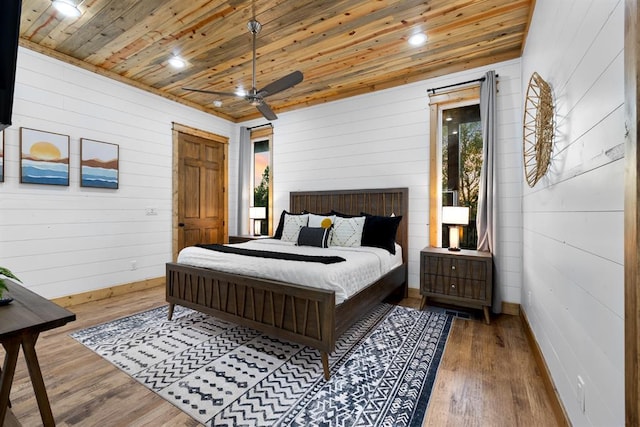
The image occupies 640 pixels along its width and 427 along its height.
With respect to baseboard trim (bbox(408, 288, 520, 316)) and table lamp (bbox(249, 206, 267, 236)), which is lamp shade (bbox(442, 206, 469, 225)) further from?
table lamp (bbox(249, 206, 267, 236))

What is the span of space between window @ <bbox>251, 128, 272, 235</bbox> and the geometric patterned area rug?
2522mm

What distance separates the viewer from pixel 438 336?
2656mm

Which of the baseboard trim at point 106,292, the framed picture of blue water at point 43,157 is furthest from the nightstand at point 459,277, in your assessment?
the framed picture of blue water at point 43,157

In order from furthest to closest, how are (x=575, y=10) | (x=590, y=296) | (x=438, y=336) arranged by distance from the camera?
(x=438, y=336)
(x=575, y=10)
(x=590, y=296)

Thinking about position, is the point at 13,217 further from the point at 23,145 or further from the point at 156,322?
the point at 156,322

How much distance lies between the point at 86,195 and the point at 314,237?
2.93 metres

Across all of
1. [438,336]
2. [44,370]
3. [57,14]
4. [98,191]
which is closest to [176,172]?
[98,191]

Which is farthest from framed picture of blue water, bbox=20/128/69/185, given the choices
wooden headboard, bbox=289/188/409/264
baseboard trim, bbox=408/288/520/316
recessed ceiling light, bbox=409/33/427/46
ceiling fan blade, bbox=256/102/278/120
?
baseboard trim, bbox=408/288/520/316

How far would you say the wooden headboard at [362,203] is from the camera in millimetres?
3867

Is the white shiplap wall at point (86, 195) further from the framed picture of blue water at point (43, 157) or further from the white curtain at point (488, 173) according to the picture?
the white curtain at point (488, 173)

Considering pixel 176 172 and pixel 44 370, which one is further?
pixel 176 172

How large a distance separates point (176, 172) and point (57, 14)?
7.38ft

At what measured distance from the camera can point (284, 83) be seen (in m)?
2.69

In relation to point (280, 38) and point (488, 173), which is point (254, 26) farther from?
point (488, 173)
